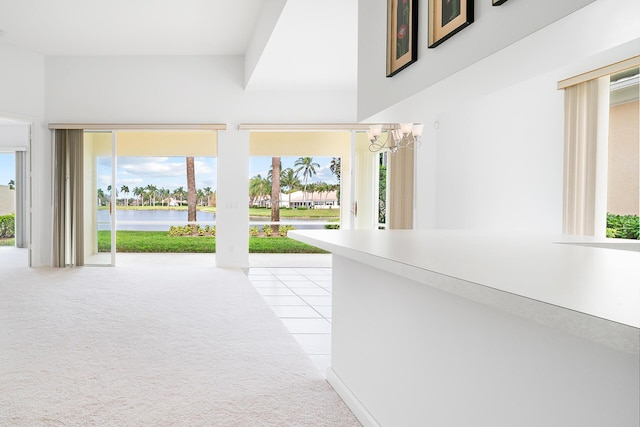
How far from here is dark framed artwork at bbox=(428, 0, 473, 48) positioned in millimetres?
1708

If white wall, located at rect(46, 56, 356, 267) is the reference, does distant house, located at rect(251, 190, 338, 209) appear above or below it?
below

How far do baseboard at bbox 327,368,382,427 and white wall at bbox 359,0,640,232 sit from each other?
1.40 m

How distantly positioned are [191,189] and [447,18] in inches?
405

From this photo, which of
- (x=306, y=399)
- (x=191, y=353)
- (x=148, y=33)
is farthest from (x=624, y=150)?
(x=148, y=33)

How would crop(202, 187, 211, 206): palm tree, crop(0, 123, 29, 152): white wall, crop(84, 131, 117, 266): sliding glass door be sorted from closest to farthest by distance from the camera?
crop(84, 131, 117, 266): sliding glass door
crop(0, 123, 29, 152): white wall
crop(202, 187, 211, 206): palm tree

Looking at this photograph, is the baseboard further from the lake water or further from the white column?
the lake water

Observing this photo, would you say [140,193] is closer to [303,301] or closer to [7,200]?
[7,200]

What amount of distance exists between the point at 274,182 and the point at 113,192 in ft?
13.0

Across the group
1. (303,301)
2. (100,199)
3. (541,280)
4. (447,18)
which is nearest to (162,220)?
(100,199)

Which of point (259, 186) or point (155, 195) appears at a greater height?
point (259, 186)

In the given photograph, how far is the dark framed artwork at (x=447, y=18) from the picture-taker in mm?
1708

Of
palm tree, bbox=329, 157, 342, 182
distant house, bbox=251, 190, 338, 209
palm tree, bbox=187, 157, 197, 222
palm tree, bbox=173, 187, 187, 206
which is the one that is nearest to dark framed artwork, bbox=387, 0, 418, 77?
palm tree, bbox=329, 157, 342, 182

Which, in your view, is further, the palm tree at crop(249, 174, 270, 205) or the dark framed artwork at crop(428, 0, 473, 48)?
the palm tree at crop(249, 174, 270, 205)

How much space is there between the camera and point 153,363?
3242mm
